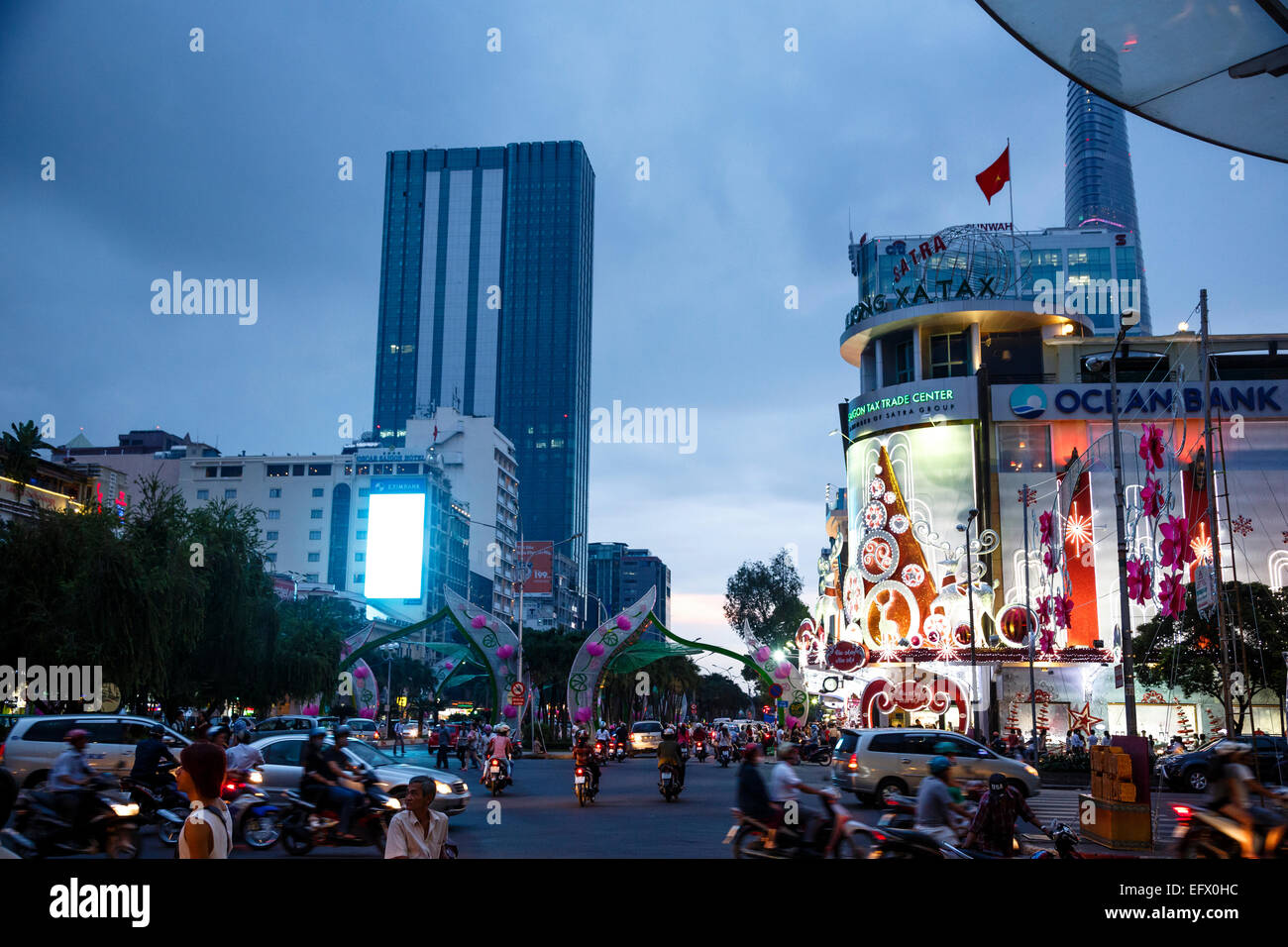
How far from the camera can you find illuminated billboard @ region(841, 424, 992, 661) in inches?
2079

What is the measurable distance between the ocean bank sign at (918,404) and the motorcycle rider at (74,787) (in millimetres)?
51335

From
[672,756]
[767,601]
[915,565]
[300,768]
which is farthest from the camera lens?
[767,601]

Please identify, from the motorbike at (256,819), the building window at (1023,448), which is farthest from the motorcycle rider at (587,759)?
the building window at (1023,448)

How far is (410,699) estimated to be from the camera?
102 m

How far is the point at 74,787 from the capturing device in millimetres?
11469

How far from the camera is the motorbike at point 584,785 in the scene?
23219 mm

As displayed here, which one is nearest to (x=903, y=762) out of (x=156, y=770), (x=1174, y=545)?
(x=1174, y=545)

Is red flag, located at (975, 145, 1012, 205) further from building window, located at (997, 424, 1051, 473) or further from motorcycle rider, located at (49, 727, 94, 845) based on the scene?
motorcycle rider, located at (49, 727, 94, 845)

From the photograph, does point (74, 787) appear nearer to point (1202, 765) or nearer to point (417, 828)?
point (417, 828)

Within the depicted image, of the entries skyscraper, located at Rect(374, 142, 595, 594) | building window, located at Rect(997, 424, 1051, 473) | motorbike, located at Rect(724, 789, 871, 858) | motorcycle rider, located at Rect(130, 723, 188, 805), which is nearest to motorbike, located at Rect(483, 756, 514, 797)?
motorcycle rider, located at Rect(130, 723, 188, 805)

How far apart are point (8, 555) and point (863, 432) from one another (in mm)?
43527

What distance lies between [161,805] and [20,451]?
35.7m

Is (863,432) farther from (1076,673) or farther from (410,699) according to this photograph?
(410,699)

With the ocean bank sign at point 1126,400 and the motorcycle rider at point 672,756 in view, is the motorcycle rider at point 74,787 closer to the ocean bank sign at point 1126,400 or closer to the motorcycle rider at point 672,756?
the motorcycle rider at point 672,756
